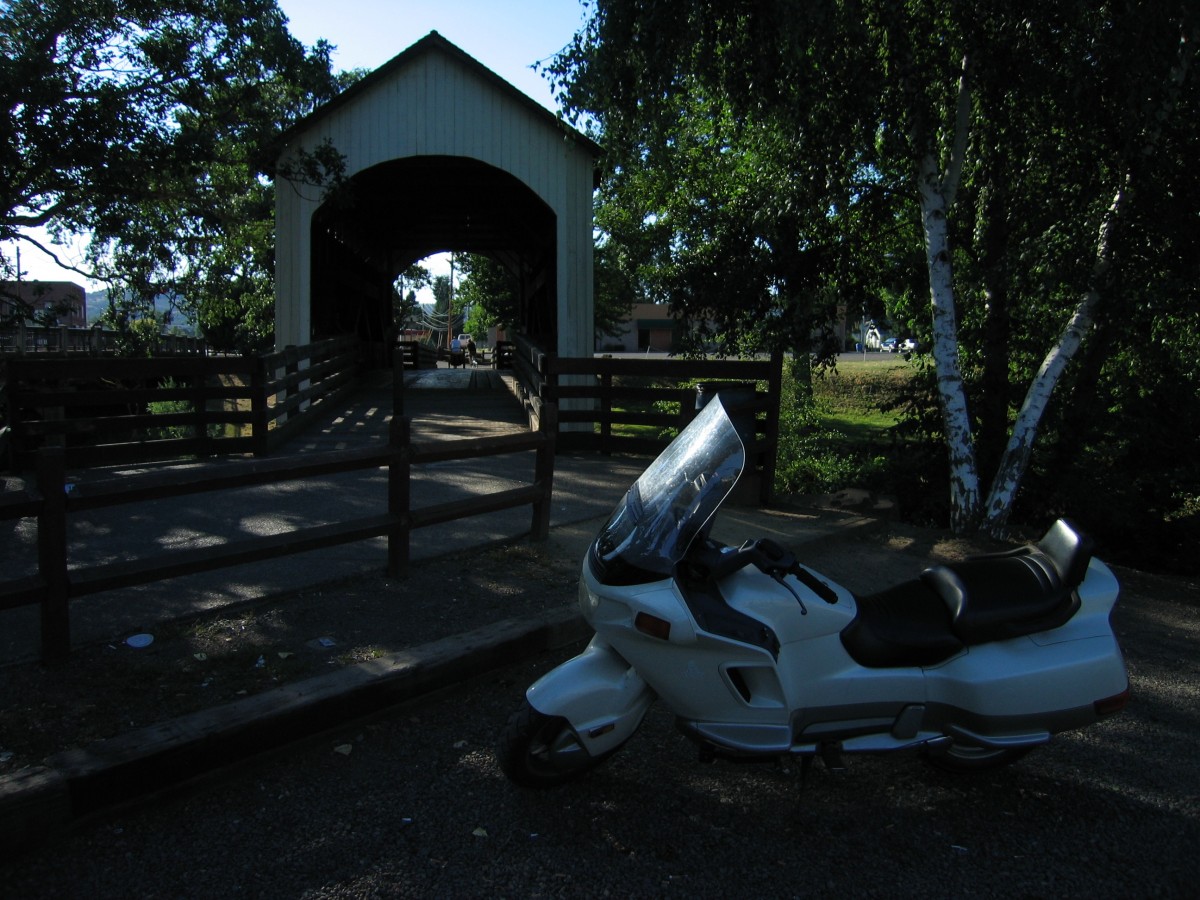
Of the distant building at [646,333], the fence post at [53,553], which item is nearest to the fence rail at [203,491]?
the fence post at [53,553]

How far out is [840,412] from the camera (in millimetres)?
25188

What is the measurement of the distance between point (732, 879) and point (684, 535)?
115 centimetres

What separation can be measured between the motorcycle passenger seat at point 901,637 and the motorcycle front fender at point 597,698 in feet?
2.59

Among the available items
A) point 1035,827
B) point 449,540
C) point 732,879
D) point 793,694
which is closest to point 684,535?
point 793,694

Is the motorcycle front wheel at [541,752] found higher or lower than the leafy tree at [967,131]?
lower

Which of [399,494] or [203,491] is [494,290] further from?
[203,491]

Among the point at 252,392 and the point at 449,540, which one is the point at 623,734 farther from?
the point at 252,392

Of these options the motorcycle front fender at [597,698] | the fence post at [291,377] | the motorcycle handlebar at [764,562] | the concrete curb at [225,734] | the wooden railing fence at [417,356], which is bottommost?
the concrete curb at [225,734]

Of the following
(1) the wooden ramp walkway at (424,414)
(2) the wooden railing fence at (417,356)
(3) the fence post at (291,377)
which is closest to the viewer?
(3) the fence post at (291,377)

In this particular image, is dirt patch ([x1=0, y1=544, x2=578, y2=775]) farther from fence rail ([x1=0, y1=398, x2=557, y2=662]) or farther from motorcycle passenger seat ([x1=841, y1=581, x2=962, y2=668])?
motorcycle passenger seat ([x1=841, y1=581, x2=962, y2=668])

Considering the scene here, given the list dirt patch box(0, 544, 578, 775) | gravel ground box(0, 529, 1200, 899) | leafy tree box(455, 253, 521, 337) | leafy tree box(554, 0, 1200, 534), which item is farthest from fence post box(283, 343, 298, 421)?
leafy tree box(455, 253, 521, 337)

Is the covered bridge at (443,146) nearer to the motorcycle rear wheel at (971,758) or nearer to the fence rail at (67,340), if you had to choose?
the motorcycle rear wheel at (971,758)

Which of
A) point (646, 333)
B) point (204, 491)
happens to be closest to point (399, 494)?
point (204, 491)

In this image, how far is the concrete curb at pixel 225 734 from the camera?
3387mm
